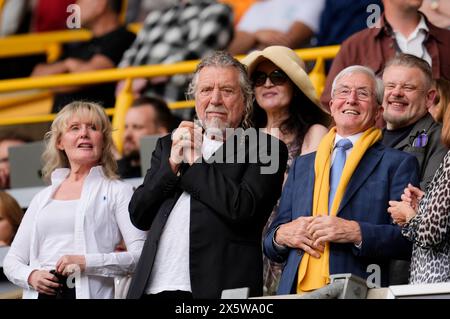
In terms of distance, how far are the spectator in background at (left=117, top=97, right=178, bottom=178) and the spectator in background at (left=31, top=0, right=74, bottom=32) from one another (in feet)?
9.15

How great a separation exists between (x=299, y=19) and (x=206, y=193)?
Answer: 336 cm

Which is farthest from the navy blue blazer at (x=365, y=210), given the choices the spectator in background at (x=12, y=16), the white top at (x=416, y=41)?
the spectator in background at (x=12, y=16)

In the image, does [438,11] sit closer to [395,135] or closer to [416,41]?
[416,41]

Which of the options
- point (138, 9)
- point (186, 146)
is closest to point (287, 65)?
point (186, 146)

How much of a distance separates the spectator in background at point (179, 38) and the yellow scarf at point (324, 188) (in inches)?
138

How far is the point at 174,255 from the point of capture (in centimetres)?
732

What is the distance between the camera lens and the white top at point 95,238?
25.2ft

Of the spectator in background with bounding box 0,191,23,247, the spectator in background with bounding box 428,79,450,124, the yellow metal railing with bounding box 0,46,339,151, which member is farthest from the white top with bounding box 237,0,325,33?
the spectator in background with bounding box 0,191,23,247

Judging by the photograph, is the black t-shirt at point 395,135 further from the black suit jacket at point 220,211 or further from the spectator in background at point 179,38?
the spectator in background at point 179,38

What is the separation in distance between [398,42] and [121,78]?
7.94 ft
